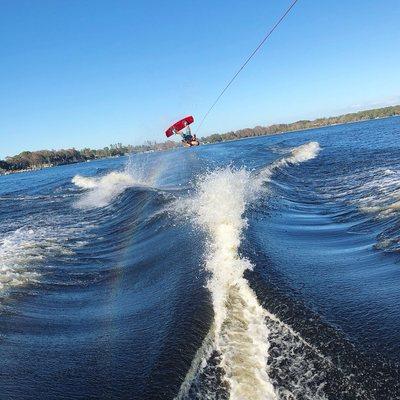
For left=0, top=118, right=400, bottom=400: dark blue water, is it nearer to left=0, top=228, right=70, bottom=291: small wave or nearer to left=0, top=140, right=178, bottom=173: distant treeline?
left=0, top=228, right=70, bottom=291: small wave

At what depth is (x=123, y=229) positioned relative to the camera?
15602mm

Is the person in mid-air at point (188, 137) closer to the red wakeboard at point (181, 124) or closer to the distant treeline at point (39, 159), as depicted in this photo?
the red wakeboard at point (181, 124)

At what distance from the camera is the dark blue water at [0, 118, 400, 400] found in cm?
516

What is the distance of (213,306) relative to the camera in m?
6.83

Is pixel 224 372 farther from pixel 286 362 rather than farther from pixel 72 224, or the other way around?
pixel 72 224

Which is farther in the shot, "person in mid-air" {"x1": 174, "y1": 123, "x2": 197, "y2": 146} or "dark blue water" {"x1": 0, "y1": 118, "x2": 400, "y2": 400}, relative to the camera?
"person in mid-air" {"x1": 174, "y1": 123, "x2": 197, "y2": 146}

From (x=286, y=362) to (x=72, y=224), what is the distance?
577 inches

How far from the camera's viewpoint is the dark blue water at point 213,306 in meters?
5.16

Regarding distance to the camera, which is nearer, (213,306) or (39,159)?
(213,306)

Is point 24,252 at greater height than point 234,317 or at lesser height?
lesser

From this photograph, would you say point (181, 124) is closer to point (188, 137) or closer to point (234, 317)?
point (188, 137)

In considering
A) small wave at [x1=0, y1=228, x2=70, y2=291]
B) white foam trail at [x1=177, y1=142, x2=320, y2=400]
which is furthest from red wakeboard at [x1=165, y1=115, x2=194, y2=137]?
white foam trail at [x1=177, y1=142, x2=320, y2=400]

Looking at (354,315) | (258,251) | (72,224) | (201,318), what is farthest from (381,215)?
(72,224)

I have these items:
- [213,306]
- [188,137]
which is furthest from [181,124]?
[213,306]
